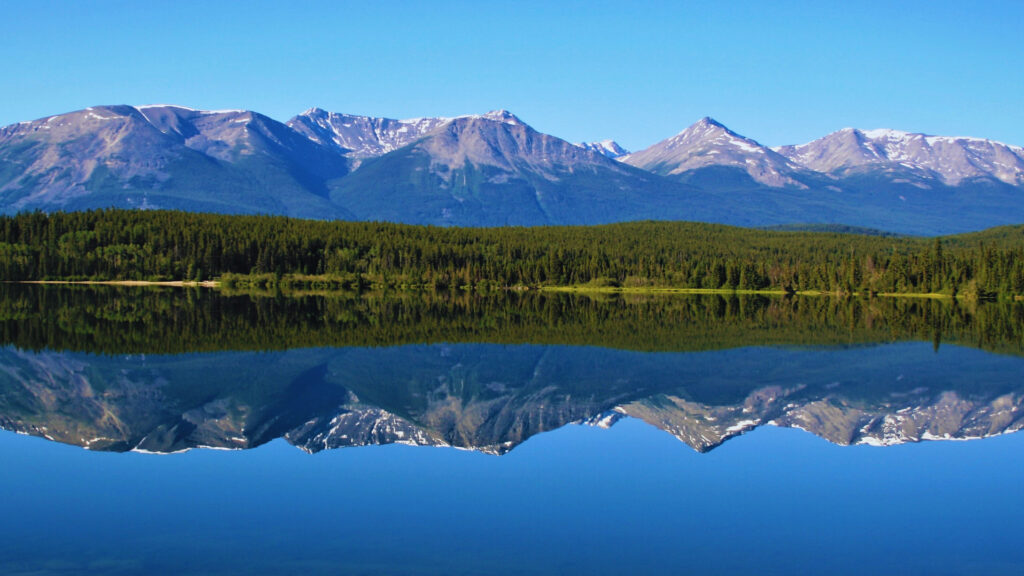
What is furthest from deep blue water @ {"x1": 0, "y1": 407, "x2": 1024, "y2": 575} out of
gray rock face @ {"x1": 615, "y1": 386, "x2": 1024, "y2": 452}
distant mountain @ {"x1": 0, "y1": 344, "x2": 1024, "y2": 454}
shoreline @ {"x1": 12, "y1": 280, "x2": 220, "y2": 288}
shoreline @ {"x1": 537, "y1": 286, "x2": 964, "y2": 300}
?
shoreline @ {"x1": 12, "y1": 280, "x2": 220, "y2": 288}

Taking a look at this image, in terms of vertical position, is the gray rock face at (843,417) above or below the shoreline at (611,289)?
above

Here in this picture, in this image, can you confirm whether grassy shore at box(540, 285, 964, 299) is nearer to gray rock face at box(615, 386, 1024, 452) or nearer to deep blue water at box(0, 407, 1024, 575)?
gray rock face at box(615, 386, 1024, 452)

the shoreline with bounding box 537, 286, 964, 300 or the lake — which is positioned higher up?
the lake

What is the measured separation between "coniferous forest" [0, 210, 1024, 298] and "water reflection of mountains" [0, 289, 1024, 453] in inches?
3365

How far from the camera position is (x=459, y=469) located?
19.6 meters

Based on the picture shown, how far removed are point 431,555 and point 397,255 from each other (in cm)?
14969

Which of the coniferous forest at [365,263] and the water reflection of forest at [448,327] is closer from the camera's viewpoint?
the water reflection of forest at [448,327]

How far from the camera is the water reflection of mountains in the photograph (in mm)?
23812

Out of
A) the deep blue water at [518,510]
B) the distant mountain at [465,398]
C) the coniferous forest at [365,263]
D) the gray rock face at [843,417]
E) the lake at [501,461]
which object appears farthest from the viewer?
the coniferous forest at [365,263]

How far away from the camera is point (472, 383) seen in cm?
3322

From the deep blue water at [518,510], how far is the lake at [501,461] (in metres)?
0.06

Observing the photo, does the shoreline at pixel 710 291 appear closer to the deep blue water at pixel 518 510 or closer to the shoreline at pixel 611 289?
the shoreline at pixel 611 289

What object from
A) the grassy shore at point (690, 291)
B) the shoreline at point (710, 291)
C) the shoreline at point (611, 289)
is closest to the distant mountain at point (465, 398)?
the shoreline at point (710, 291)

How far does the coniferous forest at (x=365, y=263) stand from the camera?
140 meters
